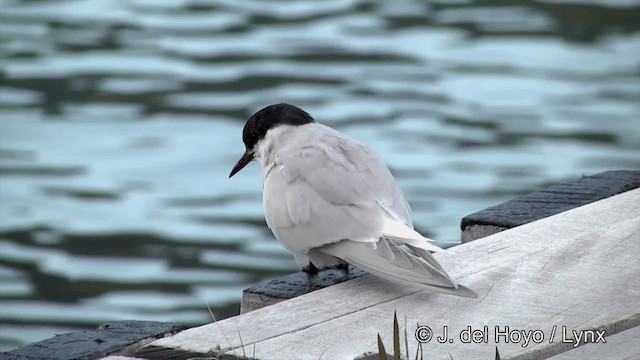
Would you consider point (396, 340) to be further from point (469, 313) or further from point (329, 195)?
point (329, 195)

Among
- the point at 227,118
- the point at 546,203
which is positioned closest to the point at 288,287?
the point at 546,203

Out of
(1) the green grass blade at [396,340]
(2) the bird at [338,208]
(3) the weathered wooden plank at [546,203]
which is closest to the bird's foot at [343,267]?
(2) the bird at [338,208]

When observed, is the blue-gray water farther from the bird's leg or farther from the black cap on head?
the bird's leg

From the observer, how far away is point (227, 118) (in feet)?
28.3

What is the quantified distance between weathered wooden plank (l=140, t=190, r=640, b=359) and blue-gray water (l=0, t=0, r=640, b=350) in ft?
10.2

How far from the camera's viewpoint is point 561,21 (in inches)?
428

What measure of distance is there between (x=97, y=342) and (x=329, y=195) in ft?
2.45

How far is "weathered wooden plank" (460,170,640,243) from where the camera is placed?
11.5ft

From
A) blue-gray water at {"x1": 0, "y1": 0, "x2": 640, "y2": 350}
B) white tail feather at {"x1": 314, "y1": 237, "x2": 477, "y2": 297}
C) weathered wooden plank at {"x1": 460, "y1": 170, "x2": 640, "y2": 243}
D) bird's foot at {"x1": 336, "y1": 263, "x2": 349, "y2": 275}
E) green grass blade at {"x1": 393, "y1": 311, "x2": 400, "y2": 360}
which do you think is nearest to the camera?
green grass blade at {"x1": 393, "y1": 311, "x2": 400, "y2": 360}

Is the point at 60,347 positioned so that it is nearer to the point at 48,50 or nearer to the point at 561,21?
the point at 48,50

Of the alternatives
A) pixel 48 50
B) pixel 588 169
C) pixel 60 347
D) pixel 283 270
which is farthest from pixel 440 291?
pixel 48 50

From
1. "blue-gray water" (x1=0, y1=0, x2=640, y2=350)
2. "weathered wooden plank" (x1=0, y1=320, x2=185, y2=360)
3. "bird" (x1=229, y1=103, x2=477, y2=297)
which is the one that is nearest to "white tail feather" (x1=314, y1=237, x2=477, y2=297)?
"bird" (x1=229, y1=103, x2=477, y2=297)

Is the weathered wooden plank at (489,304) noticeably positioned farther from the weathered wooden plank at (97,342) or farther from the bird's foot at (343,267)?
the bird's foot at (343,267)

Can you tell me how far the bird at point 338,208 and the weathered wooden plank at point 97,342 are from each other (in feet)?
1.62
